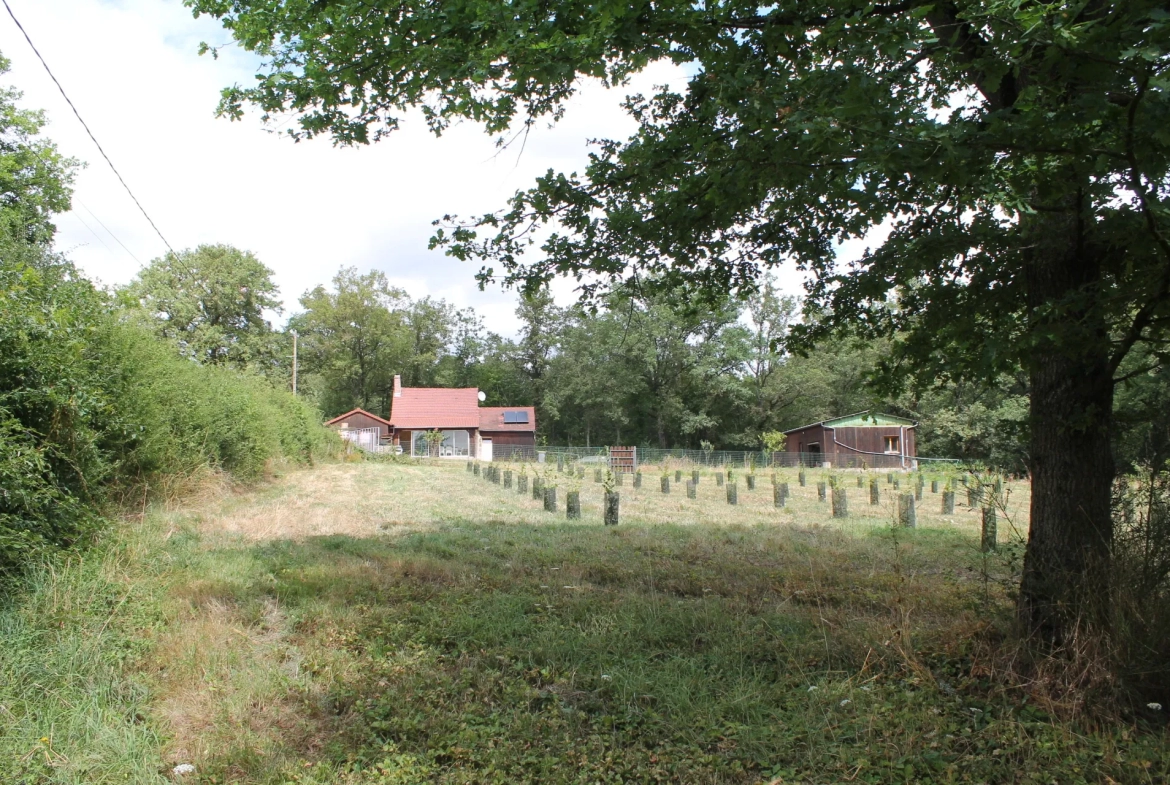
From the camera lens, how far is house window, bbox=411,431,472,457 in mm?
45072

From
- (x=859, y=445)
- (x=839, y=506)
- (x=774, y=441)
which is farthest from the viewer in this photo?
(x=774, y=441)

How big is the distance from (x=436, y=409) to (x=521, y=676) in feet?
143

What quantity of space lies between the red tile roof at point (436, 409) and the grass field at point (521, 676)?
3876cm

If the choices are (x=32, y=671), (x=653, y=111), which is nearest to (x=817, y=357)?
(x=653, y=111)

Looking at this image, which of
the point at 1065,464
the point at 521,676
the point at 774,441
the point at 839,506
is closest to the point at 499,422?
the point at 774,441

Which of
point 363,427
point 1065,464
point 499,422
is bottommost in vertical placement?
point 1065,464

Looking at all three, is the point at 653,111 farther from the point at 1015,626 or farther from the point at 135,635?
the point at 135,635

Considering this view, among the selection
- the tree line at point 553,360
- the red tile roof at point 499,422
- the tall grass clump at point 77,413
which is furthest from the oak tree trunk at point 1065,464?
the red tile roof at point 499,422

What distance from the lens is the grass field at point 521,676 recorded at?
3258mm

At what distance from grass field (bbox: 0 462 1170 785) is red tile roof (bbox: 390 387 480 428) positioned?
127ft

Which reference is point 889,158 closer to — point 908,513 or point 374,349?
point 908,513

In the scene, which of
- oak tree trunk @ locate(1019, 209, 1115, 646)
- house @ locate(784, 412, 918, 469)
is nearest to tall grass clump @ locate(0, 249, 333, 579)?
oak tree trunk @ locate(1019, 209, 1115, 646)

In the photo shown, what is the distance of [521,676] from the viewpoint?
13.9 feet

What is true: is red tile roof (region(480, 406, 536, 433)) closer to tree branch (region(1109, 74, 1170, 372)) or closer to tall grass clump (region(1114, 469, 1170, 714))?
tall grass clump (region(1114, 469, 1170, 714))
